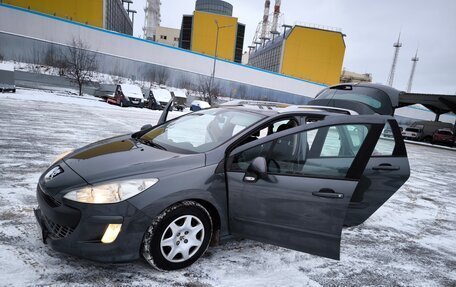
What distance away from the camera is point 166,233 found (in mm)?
2557

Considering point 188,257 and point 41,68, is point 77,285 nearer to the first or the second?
point 188,257

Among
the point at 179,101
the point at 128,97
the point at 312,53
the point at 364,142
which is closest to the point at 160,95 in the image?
the point at 128,97

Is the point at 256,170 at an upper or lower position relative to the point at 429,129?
upper

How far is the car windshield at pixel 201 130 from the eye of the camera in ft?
10.2

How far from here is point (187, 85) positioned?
4656cm

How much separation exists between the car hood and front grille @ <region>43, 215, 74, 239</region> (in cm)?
40

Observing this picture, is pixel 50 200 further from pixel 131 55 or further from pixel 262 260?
pixel 131 55

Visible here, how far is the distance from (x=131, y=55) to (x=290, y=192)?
44302 millimetres

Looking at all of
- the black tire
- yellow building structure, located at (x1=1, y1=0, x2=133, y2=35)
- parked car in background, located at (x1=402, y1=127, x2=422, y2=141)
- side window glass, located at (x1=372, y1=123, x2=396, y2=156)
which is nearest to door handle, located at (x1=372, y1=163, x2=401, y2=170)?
side window glass, located at (x1=372, y1=123, x2=396, y2=156)

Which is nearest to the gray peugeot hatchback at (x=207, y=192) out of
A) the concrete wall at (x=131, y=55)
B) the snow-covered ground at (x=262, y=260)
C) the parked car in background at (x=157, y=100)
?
the snow-covered ground at (x=262, y=260)

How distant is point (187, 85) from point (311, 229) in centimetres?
4543

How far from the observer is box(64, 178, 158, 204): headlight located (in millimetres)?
2363

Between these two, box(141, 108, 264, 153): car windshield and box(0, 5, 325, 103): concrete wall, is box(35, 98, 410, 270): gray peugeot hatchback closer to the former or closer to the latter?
box(141, 108, 264, 153): car windshield

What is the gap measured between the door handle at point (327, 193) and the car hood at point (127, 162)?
106 centimetres
